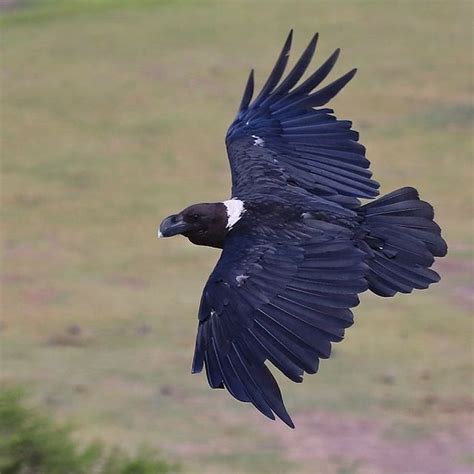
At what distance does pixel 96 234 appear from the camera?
1902 centimetres

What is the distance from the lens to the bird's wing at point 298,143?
8.31 metres

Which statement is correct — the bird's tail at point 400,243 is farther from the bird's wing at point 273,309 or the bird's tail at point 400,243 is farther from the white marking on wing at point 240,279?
the white marking on wing at point 240,279

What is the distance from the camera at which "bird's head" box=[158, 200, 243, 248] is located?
307 inches

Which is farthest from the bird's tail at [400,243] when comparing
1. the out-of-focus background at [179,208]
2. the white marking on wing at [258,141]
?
the out-of-focus background at [179,208]

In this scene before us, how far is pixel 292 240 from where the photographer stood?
295 inches

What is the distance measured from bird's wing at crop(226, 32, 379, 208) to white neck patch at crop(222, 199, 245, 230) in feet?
0.84

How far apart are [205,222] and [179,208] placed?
1200 cm

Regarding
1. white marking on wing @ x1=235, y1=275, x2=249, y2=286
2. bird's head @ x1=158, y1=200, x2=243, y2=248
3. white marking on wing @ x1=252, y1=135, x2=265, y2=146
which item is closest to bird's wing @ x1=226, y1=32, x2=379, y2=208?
white marking on wing @ x1=252, y1=135, x2=265, y2=146

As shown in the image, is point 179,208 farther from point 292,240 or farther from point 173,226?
point 292,240

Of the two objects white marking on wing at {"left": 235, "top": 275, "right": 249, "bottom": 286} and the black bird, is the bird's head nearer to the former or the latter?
the black bird

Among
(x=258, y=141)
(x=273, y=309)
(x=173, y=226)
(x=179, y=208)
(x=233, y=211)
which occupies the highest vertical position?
(x=258, y=141)

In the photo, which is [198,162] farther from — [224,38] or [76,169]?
[224,38]

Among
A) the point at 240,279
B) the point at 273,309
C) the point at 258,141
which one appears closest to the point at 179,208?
the point at 258,141

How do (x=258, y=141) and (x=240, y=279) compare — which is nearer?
(x=240, y=279)
